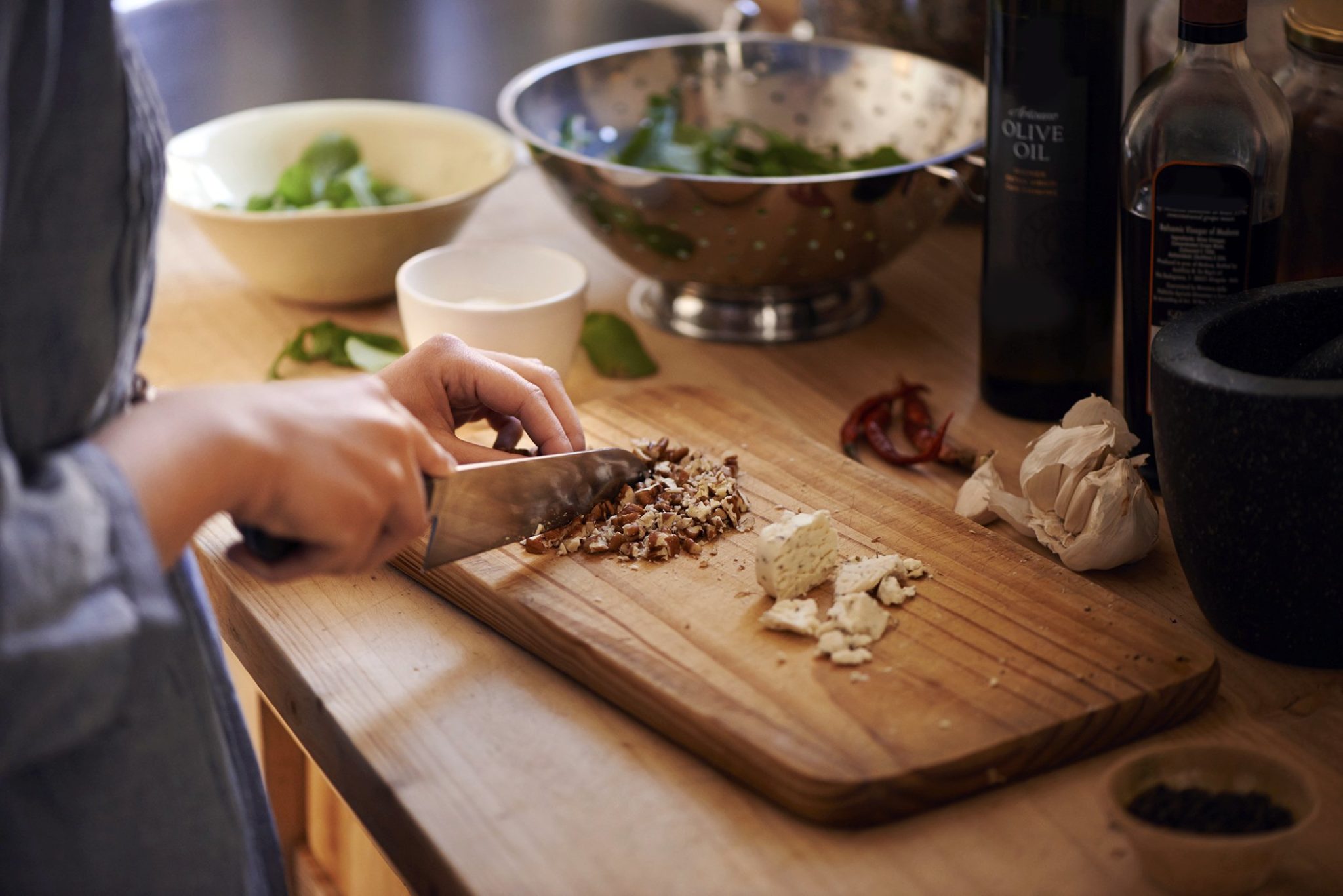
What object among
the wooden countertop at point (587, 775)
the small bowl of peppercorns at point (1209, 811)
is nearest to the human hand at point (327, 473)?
the wooden countertop at point (587, 775)

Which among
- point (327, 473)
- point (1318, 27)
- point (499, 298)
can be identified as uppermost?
point (1318, 27)

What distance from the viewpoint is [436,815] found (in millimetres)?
753

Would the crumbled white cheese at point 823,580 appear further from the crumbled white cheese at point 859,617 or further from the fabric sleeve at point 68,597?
the fabric sleeve at point 68,597

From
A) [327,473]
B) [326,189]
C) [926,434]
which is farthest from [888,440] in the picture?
[326,189]

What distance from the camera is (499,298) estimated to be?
1.37 meters

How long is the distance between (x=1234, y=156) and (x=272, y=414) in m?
Answer: 0.70

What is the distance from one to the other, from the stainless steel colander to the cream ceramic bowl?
0.44 ft

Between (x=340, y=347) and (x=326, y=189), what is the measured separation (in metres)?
0.27

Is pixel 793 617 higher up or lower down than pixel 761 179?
lower down

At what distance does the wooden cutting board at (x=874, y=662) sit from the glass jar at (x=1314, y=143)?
38 cm

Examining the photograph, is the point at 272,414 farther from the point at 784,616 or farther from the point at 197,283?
the point at 197,283

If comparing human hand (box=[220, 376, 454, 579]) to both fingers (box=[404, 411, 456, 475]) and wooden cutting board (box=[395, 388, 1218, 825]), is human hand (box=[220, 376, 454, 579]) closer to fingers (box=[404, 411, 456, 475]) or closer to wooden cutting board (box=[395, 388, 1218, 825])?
fingers (box=[404, 411, 456, 475])

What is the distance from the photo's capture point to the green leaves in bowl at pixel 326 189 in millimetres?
1559

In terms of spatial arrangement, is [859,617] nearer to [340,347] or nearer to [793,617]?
[793,617]
